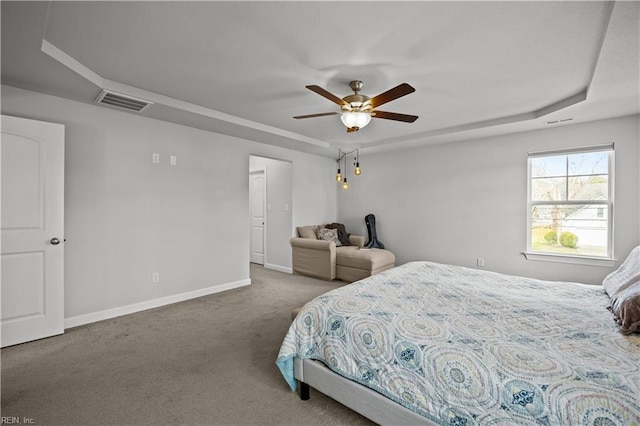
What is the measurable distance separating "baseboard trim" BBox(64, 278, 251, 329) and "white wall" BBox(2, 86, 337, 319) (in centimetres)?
4

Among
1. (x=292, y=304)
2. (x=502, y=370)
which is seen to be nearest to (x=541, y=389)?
(x=502, y=370)

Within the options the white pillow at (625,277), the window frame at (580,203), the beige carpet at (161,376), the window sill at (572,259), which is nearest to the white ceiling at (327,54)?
the window frame at (580,203)

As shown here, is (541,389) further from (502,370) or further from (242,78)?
(242,78)

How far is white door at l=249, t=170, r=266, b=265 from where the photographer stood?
6.41 meters

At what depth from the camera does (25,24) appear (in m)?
1.82

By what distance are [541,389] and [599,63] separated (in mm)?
2573

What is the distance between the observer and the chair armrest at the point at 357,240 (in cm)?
575

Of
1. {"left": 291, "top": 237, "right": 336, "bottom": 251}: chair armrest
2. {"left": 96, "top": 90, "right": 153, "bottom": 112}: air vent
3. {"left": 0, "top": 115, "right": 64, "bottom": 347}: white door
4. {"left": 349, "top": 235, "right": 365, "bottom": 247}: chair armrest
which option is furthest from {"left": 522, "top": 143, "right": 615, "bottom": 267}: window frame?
{"left": 0, "top": 115, "right": 64, "bottom": 347}: white door

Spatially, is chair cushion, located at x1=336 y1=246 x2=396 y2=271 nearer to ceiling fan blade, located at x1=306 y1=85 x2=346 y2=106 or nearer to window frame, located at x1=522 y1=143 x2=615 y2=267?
window frame, located at x1=522 y1=143 x2=615 y2=267

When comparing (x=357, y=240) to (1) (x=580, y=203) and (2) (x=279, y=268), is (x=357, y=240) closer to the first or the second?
(2) (x=279, y=268)

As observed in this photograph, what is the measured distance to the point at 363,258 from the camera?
4.77 metres

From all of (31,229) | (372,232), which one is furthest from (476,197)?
(31,229)

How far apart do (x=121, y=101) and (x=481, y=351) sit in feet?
12.5

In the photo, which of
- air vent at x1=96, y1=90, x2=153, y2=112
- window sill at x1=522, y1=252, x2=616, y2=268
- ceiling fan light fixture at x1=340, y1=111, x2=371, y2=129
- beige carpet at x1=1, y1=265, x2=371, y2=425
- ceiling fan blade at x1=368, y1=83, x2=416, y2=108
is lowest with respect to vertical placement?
beige carpet at x1=1, y1=265, x2=371, y2=425
